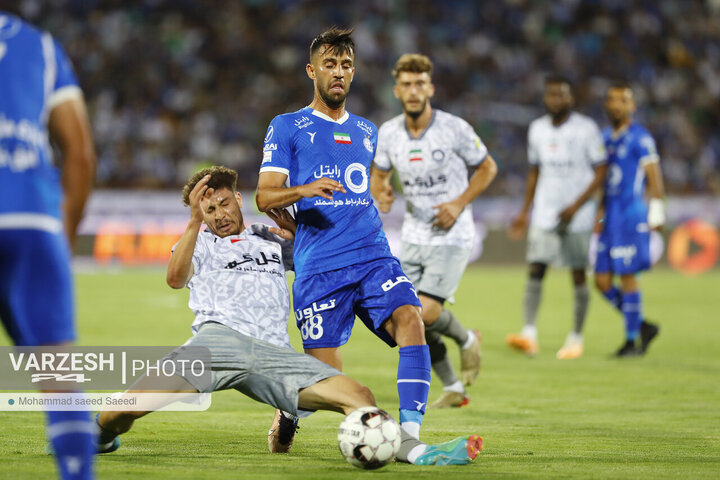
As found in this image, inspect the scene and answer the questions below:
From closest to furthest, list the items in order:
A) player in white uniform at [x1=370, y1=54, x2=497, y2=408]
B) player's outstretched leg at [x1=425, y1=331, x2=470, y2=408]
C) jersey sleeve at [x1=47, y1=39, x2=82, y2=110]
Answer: jersey sleeve at [x1=47, y1=39, x2=82, y2=110] < player's outstretched leg at [x1=425, y1=331, x2=470, y2=408] < player in white uniform at [x1=370, y1=54, x2=497, y2=408]

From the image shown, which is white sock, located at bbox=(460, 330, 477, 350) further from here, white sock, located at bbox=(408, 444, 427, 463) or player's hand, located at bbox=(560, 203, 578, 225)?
player's hand, located at bbox=(560, 203, 578, 225)

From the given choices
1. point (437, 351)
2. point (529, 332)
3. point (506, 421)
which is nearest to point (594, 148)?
point (529, 332)

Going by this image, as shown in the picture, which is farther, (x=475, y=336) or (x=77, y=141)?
(x=475, y=336)

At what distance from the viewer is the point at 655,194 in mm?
10766

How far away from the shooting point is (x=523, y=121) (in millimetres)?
26719

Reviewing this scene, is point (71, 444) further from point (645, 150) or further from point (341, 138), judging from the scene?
point (645, 150)

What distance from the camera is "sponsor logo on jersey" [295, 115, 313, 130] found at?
5.79 meters

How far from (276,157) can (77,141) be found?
2133mm

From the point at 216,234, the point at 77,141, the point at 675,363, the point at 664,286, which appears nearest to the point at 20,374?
the point at 216,234

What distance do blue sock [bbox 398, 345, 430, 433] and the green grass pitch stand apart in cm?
34

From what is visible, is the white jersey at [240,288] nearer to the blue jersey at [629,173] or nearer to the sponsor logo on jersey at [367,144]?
the sponsor logo on jersey at [367,144]

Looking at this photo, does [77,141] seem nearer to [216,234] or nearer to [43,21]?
[216,234]

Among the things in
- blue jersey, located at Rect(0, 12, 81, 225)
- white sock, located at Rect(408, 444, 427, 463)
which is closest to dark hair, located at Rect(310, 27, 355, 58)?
white sock, located at Rect(408, 444, 427, 463)

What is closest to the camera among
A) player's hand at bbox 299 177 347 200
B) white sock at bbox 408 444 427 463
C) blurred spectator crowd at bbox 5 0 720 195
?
white sock at bbox 408 444 427 463
